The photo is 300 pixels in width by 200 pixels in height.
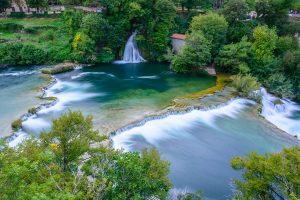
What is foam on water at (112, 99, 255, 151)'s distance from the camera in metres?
26.3

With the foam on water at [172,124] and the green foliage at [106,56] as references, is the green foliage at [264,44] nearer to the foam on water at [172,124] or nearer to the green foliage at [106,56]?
the foam on water at [172,124]

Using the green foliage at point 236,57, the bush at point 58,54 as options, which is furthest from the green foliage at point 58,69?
the green foliage at point 236,57

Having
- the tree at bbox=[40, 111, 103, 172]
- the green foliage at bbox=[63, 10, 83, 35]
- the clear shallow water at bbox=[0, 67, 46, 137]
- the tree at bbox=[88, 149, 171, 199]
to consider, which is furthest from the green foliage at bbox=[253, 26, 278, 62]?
the tree at bbox=[88, 149, 171, 199]

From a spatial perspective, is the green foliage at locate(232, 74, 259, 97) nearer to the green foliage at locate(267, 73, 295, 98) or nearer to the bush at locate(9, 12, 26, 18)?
the green foliage at locate(267, 73, 295, 98)

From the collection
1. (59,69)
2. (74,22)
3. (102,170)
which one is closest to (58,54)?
(59,69)

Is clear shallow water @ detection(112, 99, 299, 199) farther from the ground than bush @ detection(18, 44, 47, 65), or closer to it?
closer to it

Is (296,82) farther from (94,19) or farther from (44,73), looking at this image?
(44,73)

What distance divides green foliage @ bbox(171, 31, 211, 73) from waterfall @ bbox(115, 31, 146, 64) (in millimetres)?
7524

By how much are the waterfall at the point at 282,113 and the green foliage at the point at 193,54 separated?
879cm

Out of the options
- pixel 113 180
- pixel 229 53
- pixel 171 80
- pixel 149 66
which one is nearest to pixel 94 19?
pixel 149 66

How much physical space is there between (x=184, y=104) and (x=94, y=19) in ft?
69.3

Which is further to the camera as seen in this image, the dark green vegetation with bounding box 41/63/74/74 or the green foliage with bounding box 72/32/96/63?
the green foliage with bounding box 72/32/96/63

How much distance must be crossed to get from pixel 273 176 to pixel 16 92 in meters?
29.2

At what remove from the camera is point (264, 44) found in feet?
143
